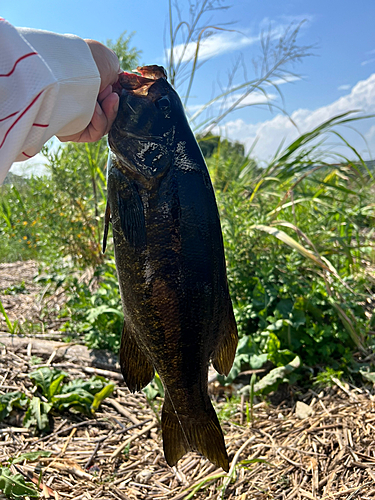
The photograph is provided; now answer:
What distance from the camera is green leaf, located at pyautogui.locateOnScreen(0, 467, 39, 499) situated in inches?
88.1

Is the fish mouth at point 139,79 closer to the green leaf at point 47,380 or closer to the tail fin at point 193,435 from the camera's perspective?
the tail fin at point 193,435

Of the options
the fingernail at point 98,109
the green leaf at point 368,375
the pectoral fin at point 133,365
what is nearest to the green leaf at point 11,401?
the pectoral fin at point 133,365

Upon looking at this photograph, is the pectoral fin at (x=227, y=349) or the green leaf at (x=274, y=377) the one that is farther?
the green leaf at (x=274, y=377)

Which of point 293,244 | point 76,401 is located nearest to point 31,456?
point 76,401

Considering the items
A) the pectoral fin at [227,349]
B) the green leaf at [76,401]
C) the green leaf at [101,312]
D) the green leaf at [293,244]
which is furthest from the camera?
the green leaf at [101,312]

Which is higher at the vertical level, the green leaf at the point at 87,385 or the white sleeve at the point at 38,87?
the white sleeve at the point at 38,87

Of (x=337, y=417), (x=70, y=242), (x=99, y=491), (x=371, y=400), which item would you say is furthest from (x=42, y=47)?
(x=70, y=242)

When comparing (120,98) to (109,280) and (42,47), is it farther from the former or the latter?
(109,280)

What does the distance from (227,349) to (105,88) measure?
129 cm

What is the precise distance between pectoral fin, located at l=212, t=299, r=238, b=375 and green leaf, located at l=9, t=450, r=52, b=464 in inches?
55.7

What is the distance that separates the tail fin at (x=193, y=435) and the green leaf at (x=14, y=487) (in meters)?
0.89

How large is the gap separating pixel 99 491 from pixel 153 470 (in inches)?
15.1

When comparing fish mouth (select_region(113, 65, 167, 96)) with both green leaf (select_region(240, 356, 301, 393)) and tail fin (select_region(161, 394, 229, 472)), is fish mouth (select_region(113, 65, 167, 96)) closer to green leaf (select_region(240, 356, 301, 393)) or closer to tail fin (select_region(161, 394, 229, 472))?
tail fin (select_region(161, 394, 229, 472))

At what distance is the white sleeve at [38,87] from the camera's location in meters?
1.32
